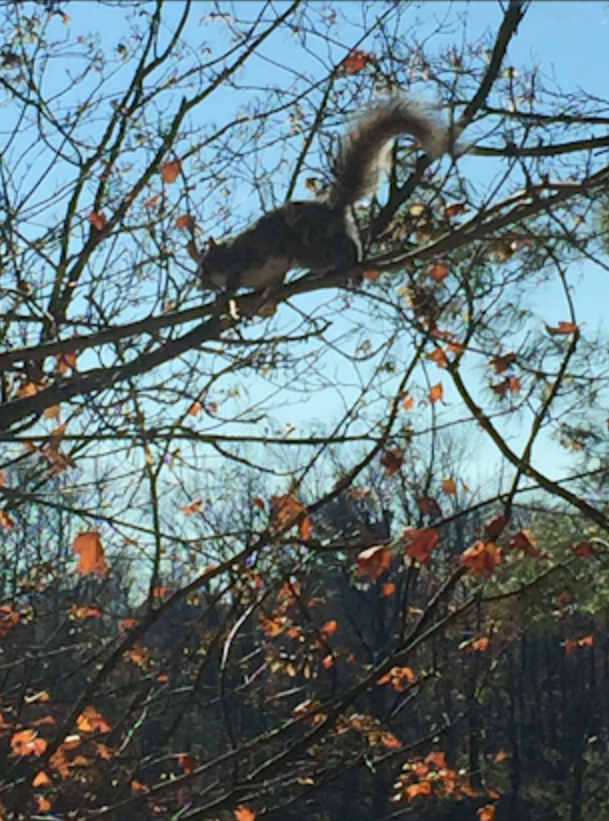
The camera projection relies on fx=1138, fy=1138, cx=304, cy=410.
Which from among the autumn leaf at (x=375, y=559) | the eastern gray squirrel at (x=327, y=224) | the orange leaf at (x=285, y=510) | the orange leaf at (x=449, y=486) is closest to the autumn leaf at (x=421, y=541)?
the autumn leaf at (x=375, y=559)

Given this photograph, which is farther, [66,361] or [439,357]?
[439,357]

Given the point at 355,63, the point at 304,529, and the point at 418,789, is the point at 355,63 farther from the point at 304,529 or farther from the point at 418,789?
the point at 418,789

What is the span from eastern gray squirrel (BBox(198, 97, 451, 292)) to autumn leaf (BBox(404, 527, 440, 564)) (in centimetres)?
79

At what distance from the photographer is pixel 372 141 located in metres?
3.56

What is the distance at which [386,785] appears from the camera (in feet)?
30.9

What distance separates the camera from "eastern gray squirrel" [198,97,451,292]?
338 cm

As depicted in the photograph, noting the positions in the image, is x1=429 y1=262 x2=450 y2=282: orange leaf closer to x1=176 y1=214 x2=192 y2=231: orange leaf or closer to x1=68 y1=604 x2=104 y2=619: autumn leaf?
x1=176 y1=214 x2=192 y2=231: orange leaf

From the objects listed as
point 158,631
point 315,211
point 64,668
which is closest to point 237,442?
point 315,211

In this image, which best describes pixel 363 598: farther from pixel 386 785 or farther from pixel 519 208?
pixel 519 208

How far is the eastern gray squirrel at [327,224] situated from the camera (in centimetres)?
338

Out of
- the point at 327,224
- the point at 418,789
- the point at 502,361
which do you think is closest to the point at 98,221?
the point at 327,224

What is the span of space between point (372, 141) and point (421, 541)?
1346mm

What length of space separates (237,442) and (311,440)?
0.91 ft

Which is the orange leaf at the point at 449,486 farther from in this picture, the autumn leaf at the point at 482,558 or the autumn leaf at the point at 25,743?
the autumn leaf at the point at 25,743
